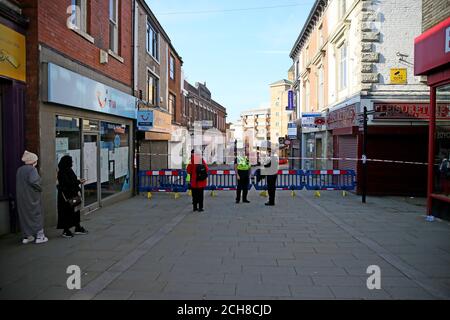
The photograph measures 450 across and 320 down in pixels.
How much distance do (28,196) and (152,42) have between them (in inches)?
565

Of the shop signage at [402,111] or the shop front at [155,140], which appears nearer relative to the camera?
the shop signage at [402,111]

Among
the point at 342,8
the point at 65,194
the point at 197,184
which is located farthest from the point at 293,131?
the point at 65,194

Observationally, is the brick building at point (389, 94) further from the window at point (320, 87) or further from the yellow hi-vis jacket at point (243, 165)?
the window at point (320, 87)

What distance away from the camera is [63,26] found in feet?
27.8

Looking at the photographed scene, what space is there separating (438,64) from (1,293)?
8867mm

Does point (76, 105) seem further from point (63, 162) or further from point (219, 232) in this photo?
point (219, 232)

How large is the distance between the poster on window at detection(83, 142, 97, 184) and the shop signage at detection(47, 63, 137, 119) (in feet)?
3.03

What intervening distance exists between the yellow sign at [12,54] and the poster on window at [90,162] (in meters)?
2.67

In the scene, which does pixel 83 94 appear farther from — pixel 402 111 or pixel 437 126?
pixel 402 111

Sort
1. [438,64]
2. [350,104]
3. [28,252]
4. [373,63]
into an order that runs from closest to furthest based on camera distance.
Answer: [28,252]
[438,64]
[373,63]
[350,104]

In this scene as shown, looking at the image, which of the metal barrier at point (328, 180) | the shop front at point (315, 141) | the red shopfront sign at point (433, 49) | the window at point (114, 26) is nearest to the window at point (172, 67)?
the shop front at point (315, 141)

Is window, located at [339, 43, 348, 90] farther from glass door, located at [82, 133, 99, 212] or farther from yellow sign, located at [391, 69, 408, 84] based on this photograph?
glass door, located at [82, 133, 99, 212]

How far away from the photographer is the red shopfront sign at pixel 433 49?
27.0ft
